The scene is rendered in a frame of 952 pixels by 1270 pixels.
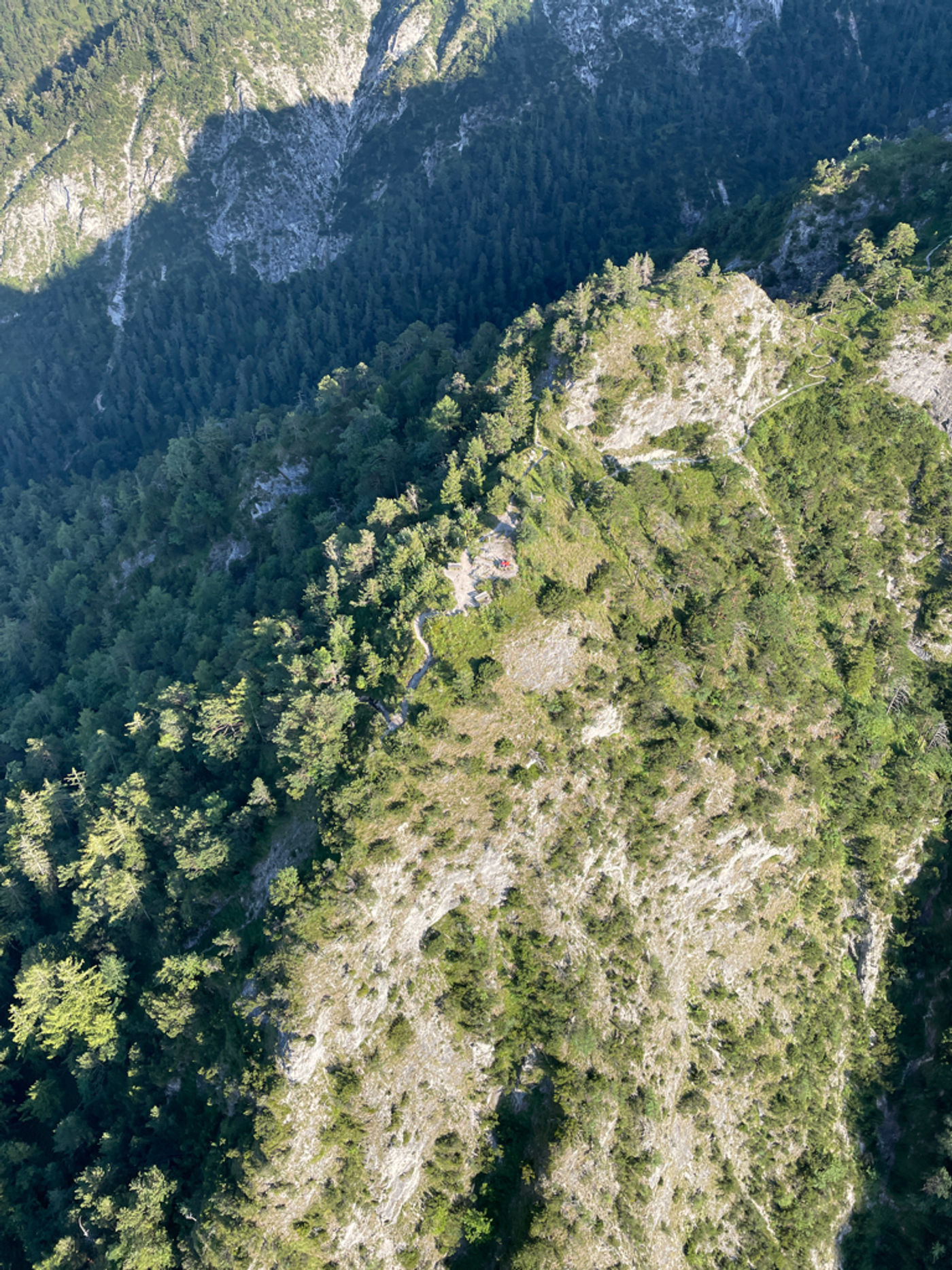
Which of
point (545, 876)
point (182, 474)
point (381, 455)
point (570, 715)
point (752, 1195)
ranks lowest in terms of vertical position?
point (752, 1195)

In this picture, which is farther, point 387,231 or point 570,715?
point 387,231

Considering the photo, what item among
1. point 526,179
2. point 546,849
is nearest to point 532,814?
point 546,849

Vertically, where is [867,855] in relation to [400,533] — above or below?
below

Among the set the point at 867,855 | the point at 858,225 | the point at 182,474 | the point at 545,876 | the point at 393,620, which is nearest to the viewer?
the point at 545,876

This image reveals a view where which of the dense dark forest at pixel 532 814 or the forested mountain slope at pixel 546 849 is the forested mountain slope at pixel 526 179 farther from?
the forested mountain slope at pixel 546 849

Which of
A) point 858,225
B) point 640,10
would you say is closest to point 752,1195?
point 858,225

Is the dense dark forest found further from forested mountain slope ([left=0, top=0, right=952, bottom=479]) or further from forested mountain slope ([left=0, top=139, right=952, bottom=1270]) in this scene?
forested mountain slope ([left=0, top=0, right=952, bottom=479])

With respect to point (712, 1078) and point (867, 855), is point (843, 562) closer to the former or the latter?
point (867, 855)

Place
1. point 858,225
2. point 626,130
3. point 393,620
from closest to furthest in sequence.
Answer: point 393,620 < point 858,225 < point 626,130

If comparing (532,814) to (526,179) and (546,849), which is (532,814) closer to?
(546,849)
